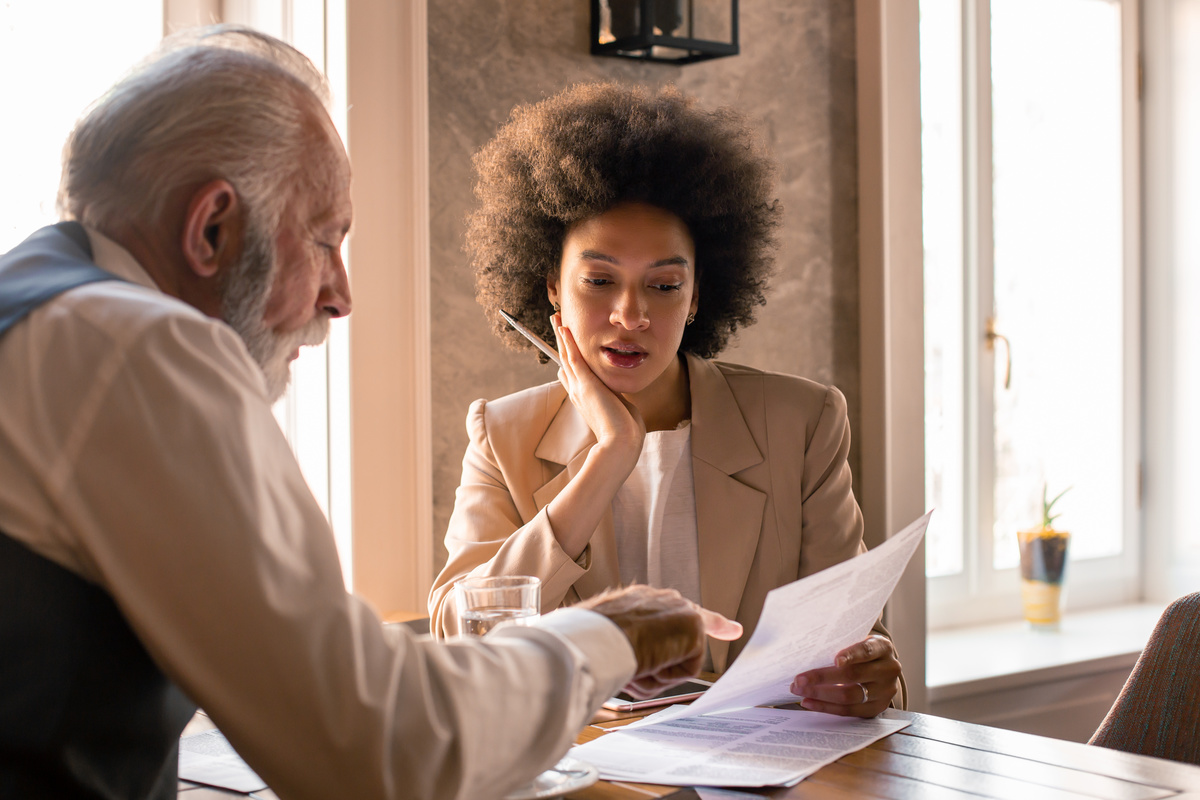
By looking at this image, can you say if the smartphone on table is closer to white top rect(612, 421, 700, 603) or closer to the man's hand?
the man's hand

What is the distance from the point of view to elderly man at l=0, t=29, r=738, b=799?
68 cm

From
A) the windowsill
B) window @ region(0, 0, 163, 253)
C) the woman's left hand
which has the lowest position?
the windowsill

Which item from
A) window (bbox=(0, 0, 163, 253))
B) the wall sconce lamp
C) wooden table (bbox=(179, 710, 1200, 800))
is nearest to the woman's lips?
wooden table (bbox=(179, 710, 1200, 800))

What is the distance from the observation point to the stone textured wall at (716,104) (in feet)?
7.78

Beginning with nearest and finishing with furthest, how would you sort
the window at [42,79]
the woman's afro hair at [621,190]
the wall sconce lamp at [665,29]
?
the woman's afro hair at [621,190]
the window at [42,79]
the wall sconce lamp at [665,29]

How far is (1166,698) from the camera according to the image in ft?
4.79

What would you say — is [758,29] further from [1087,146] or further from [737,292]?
[1087,146]

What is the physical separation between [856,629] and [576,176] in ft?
3.40

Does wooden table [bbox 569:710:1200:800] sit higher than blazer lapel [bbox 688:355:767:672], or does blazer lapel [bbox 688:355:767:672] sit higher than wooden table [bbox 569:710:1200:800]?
blazer lapel [bbox 688:355:767:672]

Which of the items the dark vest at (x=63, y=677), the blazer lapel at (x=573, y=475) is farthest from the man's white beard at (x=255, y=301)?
the blazer lapel at (x=573, y=475)

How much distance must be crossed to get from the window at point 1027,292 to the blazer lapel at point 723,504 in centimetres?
163

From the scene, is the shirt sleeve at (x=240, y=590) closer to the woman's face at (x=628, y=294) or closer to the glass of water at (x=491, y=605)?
the glass of water at (x=491, y=605)

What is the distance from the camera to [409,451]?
91.1 inches

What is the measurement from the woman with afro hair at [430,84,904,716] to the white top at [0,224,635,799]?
2.99 feet
